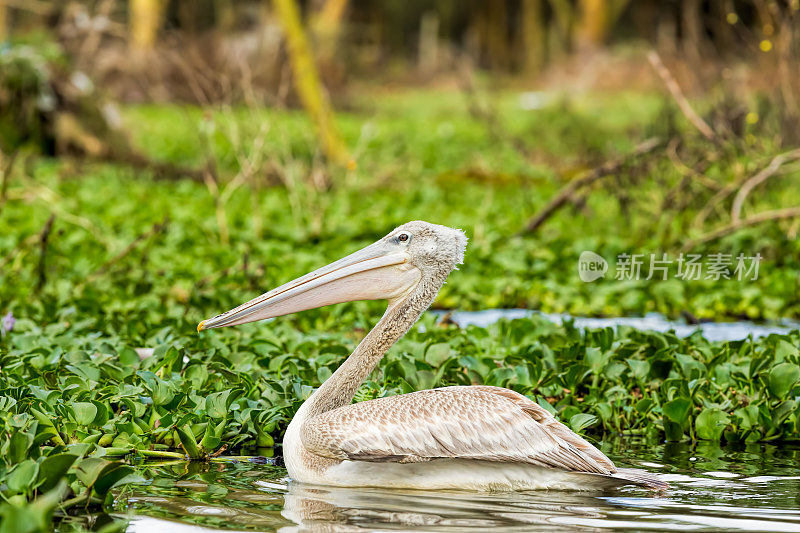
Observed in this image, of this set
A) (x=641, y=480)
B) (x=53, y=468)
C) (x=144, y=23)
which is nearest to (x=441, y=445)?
(x=641, y=480)

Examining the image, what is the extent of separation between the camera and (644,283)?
28.3ft

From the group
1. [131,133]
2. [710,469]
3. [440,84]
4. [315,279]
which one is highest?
[440,84]

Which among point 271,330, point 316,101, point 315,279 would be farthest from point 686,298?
point 316,101

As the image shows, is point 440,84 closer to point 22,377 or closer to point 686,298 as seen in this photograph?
point 686,298

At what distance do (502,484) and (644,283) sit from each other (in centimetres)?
454

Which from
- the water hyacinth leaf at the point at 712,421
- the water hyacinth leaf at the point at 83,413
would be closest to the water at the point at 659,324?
the water hyacinth leaf at the point at 712,421

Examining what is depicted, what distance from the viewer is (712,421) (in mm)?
5262

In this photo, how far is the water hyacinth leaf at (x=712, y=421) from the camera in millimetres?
5258

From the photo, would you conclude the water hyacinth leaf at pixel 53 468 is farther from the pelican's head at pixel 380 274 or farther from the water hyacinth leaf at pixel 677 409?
the water hyacinth leaf at pixel 677 409

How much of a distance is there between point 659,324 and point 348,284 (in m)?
3.77

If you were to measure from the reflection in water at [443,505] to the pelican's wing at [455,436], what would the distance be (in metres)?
0.15

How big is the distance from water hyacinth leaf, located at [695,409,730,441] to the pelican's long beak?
4.97ft

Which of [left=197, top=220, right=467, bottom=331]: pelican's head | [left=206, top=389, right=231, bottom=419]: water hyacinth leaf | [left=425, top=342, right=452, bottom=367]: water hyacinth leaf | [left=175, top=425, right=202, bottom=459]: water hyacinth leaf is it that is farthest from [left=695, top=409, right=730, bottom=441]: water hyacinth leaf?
[left=175, top=425, right=202, bottom=459]: water hyacinth leaf

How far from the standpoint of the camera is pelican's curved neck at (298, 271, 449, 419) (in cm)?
466
